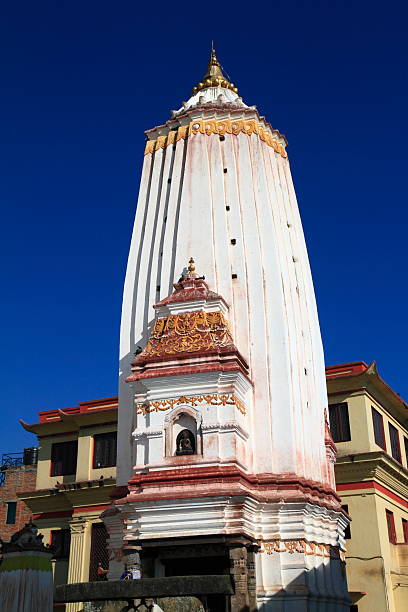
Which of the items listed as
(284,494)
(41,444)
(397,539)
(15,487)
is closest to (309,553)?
(284,494)

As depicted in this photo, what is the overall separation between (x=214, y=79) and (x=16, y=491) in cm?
2555

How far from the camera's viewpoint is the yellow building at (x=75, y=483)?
37.1 metres

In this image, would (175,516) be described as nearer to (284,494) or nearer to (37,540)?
(284,494)

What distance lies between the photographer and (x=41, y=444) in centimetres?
4162

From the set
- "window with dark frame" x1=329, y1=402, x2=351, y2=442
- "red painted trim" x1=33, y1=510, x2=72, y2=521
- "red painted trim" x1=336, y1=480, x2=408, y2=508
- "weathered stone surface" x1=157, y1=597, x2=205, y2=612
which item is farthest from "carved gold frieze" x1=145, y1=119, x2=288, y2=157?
"red painted trim" x1=33, y1=510, x2=72, y2=521

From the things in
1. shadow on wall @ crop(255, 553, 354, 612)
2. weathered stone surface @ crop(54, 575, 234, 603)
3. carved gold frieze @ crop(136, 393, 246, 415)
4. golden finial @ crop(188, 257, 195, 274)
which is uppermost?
golden finial @ crop(188, 257, 195, 274)

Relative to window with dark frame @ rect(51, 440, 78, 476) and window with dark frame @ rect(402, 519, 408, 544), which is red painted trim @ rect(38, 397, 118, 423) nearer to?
window with dark frame @ rect(51, 440, 78, 476)

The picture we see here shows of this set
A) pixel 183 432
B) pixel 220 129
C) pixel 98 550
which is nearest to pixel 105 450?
pixel 98 550

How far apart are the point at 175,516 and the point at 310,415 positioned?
681cm

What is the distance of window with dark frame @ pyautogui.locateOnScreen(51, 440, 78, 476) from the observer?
40.2 metres

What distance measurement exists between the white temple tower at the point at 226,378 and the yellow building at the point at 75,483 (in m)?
12.4

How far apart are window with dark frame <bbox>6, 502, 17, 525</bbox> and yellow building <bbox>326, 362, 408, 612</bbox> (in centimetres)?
2025

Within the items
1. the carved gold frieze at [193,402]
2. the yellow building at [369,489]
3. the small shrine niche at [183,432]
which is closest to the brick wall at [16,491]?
the yellow building at [369,489]

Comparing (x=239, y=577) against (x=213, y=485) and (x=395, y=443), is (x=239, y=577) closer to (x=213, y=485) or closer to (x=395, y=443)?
(x=213, y=485)
